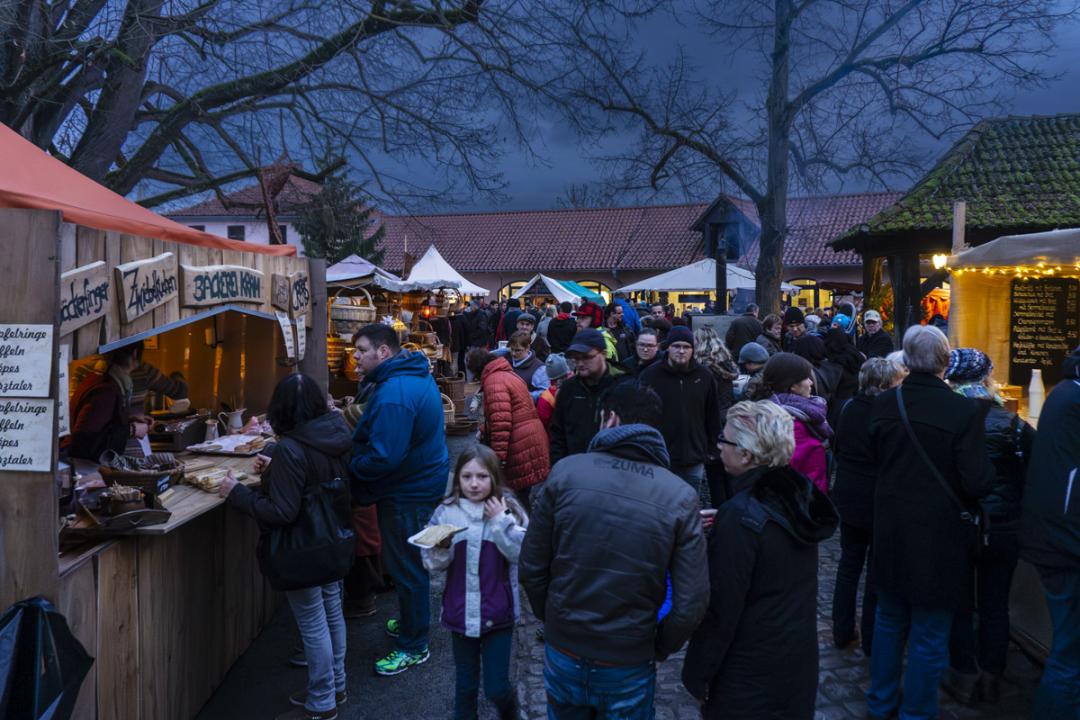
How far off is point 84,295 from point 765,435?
8.46 ft

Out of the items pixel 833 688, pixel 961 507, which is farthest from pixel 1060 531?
pixel 833 688

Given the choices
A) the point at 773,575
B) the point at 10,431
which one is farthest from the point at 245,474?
the point at 773,575

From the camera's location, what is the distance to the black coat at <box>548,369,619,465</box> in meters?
4.98

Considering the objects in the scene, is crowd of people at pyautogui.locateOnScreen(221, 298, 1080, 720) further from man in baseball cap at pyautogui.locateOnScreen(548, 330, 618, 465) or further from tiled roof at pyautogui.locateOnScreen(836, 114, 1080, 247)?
tiled roof at pyautogui.locateOnScreen(836, 114, 1080, 247)

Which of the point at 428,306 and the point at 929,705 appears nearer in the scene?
the point at 929,705

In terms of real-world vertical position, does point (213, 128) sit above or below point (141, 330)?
above

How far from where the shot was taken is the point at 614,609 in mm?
2467

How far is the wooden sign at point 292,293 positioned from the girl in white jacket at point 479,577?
7.97ft

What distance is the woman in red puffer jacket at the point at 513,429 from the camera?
514cm

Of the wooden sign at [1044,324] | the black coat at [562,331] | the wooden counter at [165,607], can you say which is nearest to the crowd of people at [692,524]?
the wooden counter at [165,607]

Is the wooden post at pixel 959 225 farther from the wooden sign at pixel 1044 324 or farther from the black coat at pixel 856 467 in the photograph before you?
the black coat at pixel 856 467

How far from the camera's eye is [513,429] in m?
5.21

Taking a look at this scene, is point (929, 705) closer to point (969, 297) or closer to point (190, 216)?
point (969, 297)

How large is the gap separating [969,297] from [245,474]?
21.7 ft
